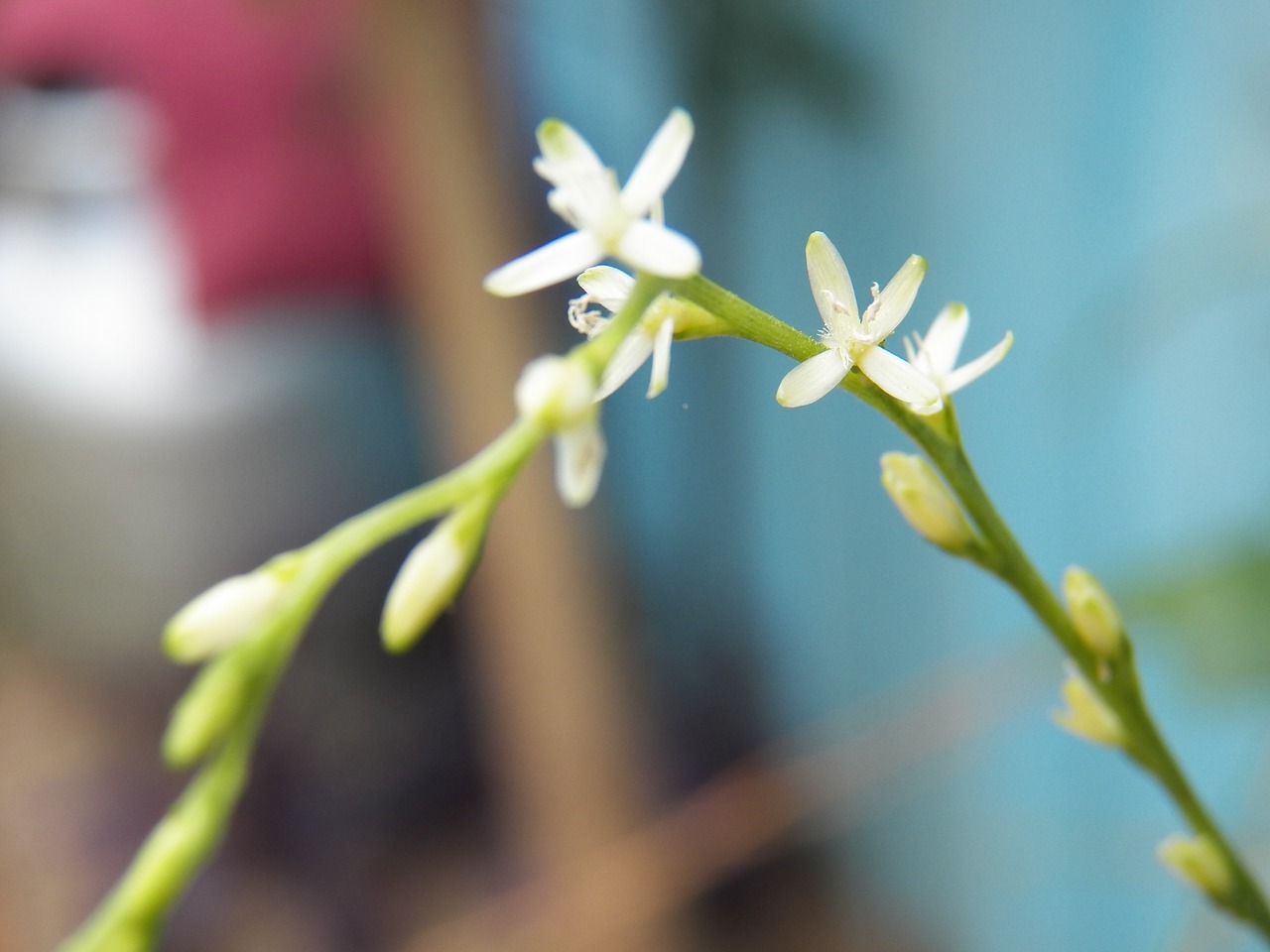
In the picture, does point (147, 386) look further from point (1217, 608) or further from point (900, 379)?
point (900, 379)

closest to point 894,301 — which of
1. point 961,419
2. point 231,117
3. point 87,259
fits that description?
point 961,419

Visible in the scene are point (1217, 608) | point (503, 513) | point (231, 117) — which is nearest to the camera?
point (1217, 608)

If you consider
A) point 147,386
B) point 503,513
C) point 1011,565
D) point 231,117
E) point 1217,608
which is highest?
point 231,117

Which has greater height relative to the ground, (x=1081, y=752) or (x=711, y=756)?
(x=711, y=756)

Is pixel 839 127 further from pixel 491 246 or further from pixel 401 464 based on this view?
pixel 401 464

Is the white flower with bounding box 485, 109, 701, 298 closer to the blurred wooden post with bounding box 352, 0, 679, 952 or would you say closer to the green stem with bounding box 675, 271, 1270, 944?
the green stem with bounding box 675, 271, 1270, 944

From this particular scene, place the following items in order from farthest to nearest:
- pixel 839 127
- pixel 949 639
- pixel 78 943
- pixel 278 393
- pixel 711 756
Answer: pixel 711 756, pixel 278 393, pixel 949 639, pixel 839 127, pixel 78 943

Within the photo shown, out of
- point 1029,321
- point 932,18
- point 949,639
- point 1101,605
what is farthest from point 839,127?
point 1101,605
